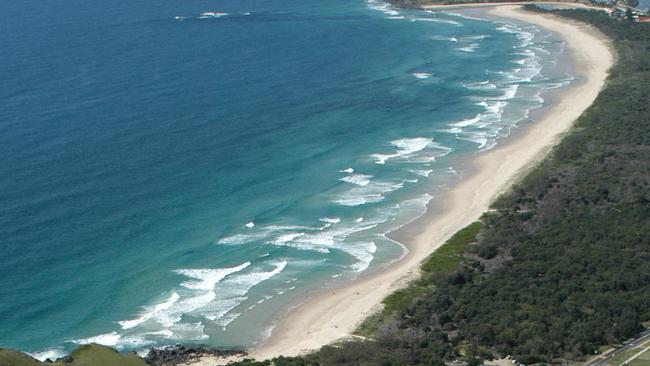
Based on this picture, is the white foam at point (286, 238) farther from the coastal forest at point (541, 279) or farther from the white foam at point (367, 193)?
the coastal forest at point (541, 279)

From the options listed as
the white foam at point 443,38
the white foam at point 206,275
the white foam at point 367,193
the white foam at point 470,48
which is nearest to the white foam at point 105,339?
the white foam at point 206,275

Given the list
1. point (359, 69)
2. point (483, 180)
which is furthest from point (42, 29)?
point (483, 180)

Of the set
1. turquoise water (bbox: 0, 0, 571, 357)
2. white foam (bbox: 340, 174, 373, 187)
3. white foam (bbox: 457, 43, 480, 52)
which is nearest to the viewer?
turquoise water (bbox: 0, 0, 571, 357)

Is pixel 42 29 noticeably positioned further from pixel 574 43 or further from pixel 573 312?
pixel 573 312

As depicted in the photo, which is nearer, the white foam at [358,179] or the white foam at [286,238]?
the white foam at [286,238]

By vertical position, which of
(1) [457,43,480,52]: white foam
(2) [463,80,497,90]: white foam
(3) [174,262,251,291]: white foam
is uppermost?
(1) [457,43,480,52]: white foam

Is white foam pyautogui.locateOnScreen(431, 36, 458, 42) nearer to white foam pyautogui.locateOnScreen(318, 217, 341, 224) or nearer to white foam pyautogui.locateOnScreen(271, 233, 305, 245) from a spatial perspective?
white foam pyautogui.locateOnScreen(318, 217, 341, 224)

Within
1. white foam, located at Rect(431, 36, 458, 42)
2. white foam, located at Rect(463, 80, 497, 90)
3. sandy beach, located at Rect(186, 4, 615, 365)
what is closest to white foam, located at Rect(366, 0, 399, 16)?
white foam, located at Rect(431, 36, 458, 42)
